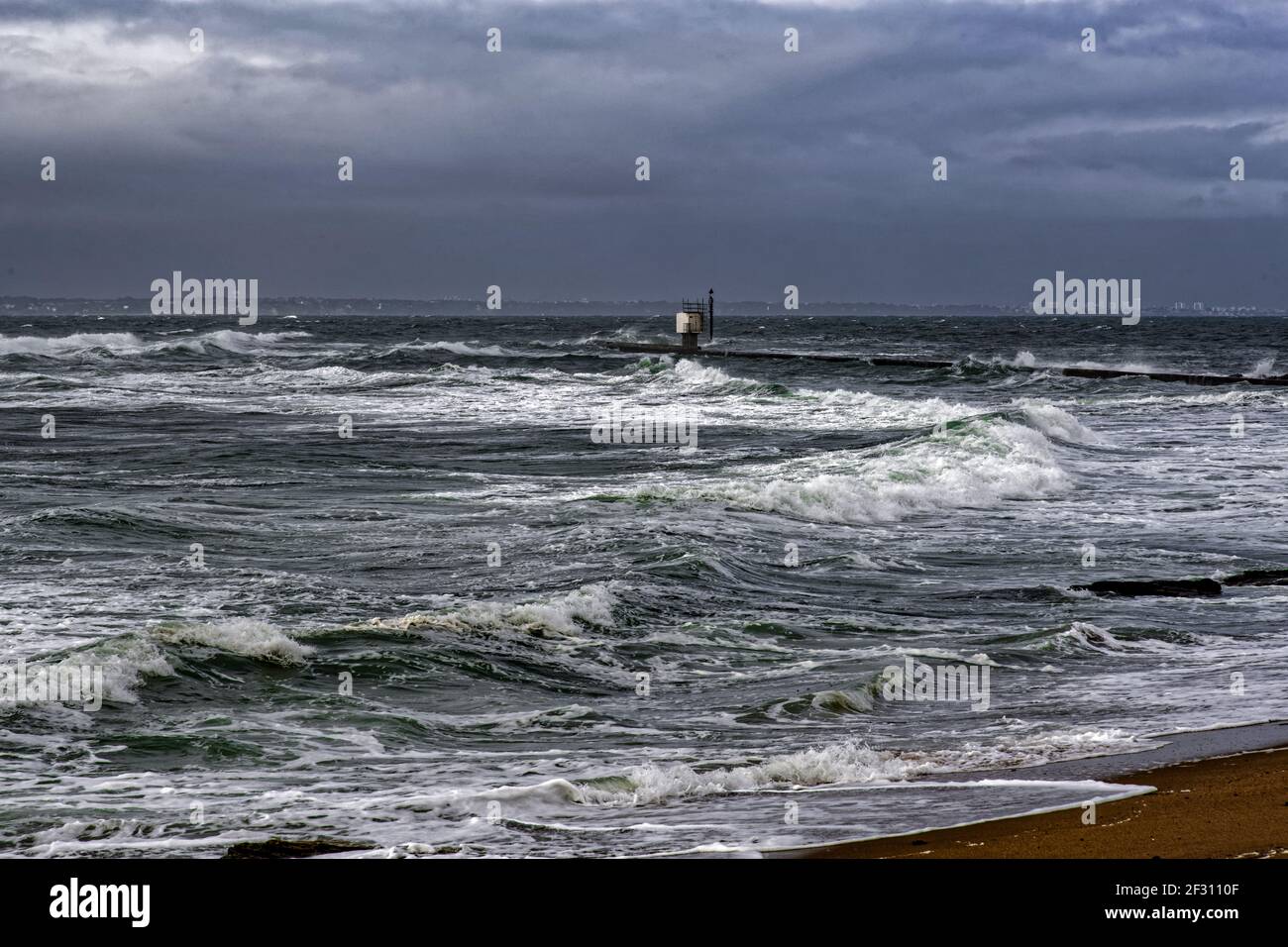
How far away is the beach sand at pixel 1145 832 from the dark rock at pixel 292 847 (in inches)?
82.1

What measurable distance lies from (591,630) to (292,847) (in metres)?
5.65

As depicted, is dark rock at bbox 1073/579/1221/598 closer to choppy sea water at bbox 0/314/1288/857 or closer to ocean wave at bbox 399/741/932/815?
choppy sea water at bbox 0/314/1288/857

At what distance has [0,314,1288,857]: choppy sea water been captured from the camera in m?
7.48

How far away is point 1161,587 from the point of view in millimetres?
14148

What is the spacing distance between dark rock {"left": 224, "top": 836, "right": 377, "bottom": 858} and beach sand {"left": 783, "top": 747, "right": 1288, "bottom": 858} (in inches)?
82.1

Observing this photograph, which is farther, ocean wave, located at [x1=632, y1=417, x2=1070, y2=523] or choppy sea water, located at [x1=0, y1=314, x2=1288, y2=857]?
ocean wave, located at [x1=632, y1=417, x2=1070, y2=523]

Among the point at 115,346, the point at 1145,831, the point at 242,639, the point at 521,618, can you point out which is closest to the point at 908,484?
the point at 521,618

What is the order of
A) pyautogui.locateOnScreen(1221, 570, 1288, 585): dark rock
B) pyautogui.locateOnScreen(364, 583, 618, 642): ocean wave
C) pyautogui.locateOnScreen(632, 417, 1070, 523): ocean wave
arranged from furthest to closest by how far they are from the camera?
1. pyautogui.locateOnScreen(632, 417, 1070, 523): ocean wave
2. pyautogui.locateOnScreen(1221, 570, 1288, 585): dark rock
3. pyautogui.locateOnScreen(364, 583, 618, 642): ocean wave

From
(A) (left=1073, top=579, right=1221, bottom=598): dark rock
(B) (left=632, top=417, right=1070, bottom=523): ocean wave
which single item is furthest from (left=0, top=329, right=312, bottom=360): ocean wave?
(A) (left=1073, top=579, right=1221, bottom=598): dark rock

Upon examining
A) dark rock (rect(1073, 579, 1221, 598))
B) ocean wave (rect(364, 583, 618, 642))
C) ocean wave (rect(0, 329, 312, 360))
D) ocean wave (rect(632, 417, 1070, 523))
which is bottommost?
dark rock (rect(1073, 579, 1221, 598))

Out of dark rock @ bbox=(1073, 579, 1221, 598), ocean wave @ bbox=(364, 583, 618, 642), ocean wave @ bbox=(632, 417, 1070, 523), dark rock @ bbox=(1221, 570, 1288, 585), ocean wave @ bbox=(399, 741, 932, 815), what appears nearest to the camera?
ocean wave @ bbox=(399, 741, 932, 815)

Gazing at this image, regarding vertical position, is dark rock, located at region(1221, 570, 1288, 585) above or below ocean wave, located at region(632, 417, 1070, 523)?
below

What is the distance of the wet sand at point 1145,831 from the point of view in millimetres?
6199
